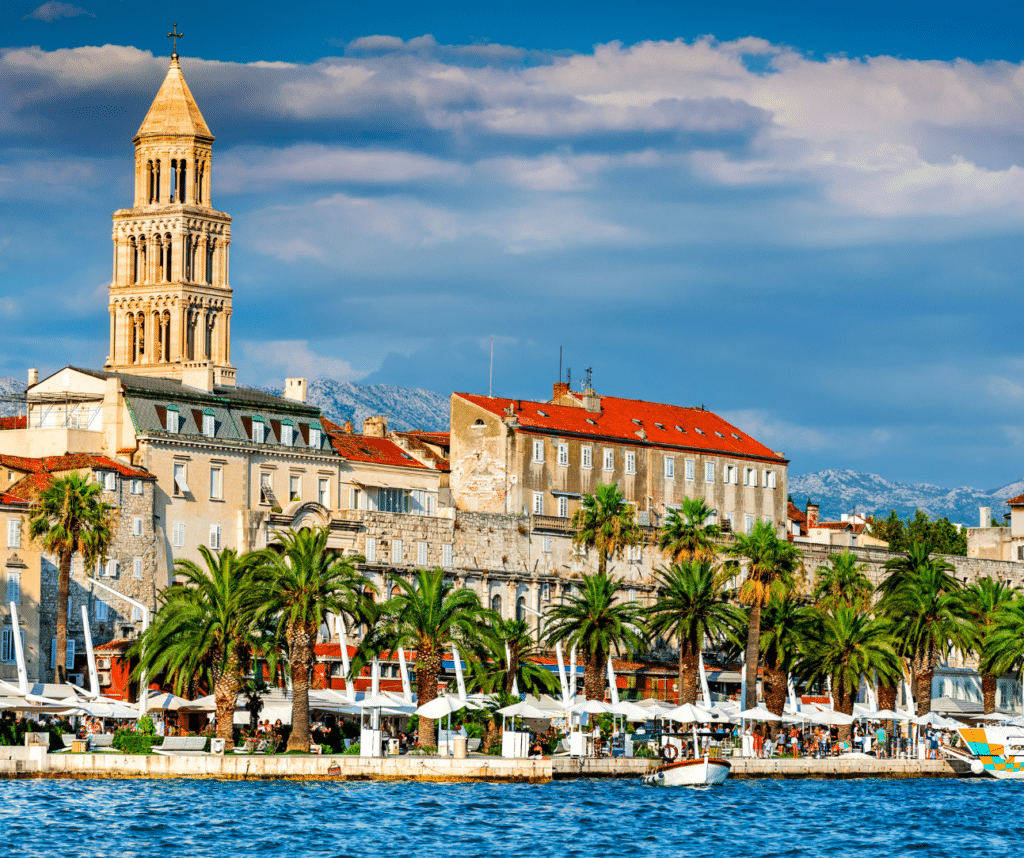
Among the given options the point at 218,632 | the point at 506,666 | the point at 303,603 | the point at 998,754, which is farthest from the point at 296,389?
the point at 998,754

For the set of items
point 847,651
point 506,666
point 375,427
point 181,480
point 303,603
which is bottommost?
point 506,666

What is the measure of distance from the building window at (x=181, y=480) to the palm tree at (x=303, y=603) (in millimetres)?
26778

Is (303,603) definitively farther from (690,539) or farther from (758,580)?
(690,539)

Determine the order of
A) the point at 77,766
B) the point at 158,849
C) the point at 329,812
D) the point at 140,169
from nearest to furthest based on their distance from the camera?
the point at 158,849 → the point at 329,812 → the point at 77,766 → the point at 140,169

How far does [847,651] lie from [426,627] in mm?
26021

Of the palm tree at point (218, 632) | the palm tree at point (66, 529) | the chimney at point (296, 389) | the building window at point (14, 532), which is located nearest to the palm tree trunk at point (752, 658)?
the palm tree at point (218, 632)

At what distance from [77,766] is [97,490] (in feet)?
74.0

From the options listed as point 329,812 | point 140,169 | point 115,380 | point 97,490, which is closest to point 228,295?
point 140,169

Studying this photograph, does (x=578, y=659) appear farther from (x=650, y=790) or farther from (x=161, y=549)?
(x=650, y=790)

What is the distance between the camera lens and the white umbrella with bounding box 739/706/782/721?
93.3 m

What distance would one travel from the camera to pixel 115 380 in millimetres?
108812

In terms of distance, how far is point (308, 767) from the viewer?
250 ft

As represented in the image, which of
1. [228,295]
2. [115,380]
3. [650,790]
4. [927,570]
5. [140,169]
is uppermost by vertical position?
[140,169]

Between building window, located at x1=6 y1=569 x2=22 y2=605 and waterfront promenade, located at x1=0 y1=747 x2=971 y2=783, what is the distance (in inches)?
900
